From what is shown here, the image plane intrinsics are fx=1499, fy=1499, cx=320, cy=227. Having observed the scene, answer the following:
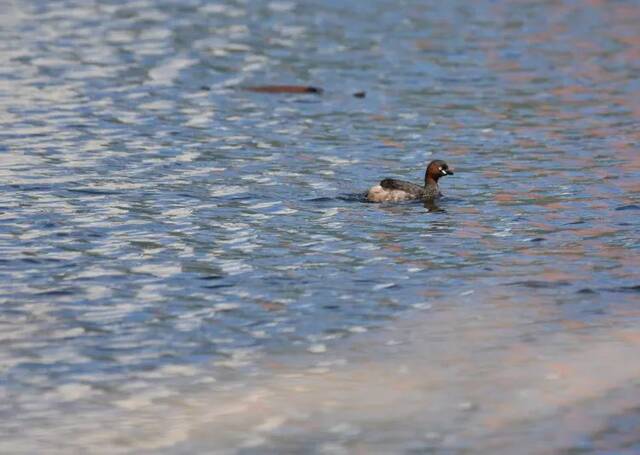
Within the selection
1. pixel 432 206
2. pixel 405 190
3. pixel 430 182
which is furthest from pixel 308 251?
pixel 430 182

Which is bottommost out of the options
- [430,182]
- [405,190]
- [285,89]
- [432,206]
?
[432,206]

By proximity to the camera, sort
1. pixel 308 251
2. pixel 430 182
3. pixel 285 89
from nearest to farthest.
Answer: pixel 308 251 < pixel 430 182 < pixel 285 89

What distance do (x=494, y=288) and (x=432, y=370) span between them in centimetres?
297

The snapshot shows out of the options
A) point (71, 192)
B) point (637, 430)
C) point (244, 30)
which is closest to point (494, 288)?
point (637, 430)

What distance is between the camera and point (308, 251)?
17.8 m

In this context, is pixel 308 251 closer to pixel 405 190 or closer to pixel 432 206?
pixel 405 190

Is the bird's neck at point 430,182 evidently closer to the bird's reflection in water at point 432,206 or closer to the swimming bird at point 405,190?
the swimming bird at point 405,190

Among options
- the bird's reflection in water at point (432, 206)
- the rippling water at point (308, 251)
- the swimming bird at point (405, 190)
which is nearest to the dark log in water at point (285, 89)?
the rippling water at point (308, 251)

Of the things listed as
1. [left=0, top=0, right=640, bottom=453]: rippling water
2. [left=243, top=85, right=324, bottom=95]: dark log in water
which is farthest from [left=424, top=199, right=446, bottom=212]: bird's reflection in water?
[left=243, top=85, right=324, bottom=95]: dark log in water

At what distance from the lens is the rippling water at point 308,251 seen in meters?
12.3

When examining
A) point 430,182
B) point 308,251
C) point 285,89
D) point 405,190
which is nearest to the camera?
point 308,251

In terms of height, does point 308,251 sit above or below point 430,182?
below

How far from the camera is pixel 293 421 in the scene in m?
12.0

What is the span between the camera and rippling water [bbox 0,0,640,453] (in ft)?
40.3
